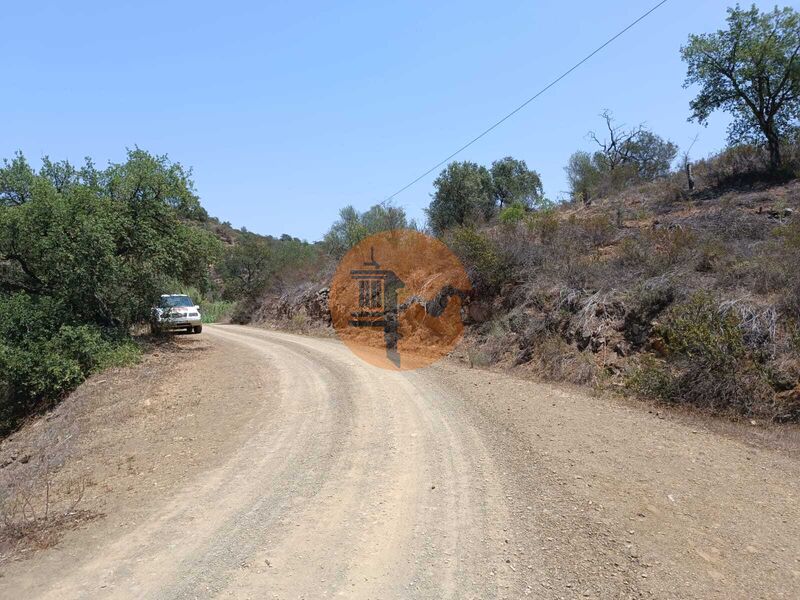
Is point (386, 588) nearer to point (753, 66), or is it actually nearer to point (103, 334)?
point (103, 334)

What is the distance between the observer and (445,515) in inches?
175

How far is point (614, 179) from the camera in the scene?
24.2 m

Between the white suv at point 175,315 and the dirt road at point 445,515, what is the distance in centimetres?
1209

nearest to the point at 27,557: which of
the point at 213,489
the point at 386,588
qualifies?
the point at 213,489

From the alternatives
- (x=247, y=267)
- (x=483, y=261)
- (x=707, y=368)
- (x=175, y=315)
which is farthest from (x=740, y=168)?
(x=247, y=267)

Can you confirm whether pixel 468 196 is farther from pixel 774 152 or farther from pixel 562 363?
pixel 562 363

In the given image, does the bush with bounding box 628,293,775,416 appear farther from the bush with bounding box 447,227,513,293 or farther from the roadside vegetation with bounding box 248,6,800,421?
the bush with bounding box 447,227,513,293

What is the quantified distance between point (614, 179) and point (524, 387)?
18.3 metres

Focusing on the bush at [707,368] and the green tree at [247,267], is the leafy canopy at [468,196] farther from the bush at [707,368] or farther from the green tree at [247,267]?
the bush at [707,368]

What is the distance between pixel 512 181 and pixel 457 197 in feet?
19.1

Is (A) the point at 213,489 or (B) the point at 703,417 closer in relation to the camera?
(A) the point at 213,489

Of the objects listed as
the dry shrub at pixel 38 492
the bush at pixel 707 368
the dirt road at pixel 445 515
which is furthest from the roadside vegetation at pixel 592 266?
the dry shrub at pixel 38 492

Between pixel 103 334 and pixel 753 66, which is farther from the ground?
pixel 753 66

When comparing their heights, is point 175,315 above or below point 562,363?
above
